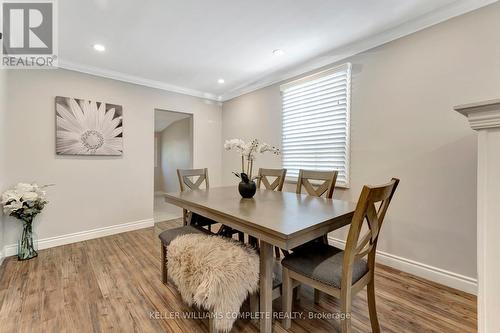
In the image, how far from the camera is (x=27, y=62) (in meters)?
2.67

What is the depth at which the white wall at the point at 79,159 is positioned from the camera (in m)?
2.69

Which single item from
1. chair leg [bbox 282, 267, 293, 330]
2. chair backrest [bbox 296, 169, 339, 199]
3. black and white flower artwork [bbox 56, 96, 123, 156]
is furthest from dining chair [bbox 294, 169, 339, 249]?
black and white flower artwork [bbox 56, 96, 123, 156]

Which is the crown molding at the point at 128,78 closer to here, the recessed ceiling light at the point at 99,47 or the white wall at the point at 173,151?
the recessed ceiling light at the point at 99,47

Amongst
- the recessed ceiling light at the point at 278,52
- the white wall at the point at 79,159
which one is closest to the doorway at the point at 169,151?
the white wall at the point at 79,159

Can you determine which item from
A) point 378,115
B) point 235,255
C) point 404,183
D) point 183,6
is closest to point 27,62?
point 183,6

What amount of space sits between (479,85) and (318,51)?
5.09 feet

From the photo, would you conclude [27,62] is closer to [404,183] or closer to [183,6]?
[183,6]

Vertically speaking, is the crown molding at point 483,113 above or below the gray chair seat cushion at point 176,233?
above

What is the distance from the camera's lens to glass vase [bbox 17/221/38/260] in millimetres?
2549

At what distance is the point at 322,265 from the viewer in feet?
4.52

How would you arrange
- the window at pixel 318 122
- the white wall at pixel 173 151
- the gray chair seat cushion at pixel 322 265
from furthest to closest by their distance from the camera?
the white wall at pixel 173 151 → the window at pixel 318 122 → the gray chair seat cushion at pixel 322 265

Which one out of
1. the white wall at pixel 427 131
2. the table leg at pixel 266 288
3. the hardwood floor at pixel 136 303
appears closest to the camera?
the table leg at pixel 266 288

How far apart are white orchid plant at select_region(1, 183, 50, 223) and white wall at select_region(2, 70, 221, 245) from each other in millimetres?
260

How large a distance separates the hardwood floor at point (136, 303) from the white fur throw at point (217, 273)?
0.33 meters
